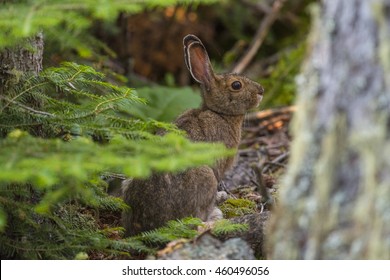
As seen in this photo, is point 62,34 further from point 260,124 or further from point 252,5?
point 252,5

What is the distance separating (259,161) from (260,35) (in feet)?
12.8

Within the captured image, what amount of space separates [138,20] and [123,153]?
8.59 m

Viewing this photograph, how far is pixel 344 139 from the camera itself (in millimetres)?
3637

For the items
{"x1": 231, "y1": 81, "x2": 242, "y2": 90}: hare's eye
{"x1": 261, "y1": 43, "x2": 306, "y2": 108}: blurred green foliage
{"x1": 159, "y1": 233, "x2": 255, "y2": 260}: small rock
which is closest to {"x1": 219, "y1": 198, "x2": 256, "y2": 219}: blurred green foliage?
{"x1": 231, "y1": 81, "x2": 242, "y2": 90}: hare's eye

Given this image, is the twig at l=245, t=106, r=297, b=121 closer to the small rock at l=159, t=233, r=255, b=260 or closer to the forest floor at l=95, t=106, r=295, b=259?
the forest floor at l=95, t=106, r=295, b=259

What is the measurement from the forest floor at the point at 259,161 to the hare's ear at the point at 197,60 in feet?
2.96

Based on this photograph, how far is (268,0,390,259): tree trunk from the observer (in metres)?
3.57

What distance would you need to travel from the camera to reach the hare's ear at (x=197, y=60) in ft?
23.8

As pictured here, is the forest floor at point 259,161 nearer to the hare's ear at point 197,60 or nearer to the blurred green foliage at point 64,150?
the blurred green foliage at point 64,150

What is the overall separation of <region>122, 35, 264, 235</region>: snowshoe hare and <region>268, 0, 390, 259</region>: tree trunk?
7.31 ft

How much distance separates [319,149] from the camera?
376 cm

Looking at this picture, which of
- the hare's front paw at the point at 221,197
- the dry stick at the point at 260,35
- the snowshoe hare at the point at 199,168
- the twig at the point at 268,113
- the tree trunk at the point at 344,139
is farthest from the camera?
the dry stick at the point at 260,35

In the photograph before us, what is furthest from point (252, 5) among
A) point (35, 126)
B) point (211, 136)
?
point (35, 126)

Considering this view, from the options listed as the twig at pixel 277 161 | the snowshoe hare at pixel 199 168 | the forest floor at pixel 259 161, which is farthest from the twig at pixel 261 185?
the twig at pixel 277 161
